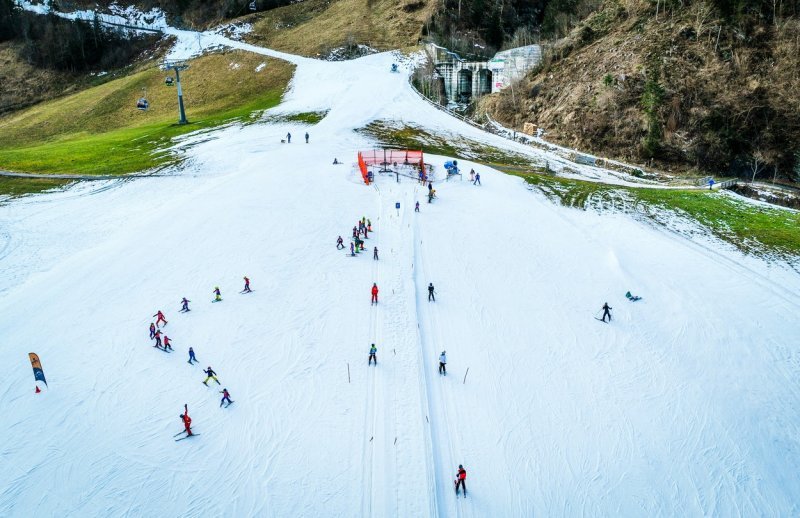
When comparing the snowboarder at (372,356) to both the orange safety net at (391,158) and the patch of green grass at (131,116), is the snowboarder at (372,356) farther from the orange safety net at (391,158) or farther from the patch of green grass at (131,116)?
the patch of green grass at (131,116)

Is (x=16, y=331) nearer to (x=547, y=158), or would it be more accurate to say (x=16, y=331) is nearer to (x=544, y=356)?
(x=544, y=356)

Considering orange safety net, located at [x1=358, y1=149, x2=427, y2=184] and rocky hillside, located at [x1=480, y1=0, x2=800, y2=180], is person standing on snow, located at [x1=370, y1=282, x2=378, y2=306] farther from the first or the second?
rocky hillside, located at [x1=480, y1=0, x2=800, y2=180]

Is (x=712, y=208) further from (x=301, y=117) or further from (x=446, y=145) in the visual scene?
(x=301, y=117)

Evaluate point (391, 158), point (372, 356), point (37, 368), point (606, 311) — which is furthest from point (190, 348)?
point (391, 158)

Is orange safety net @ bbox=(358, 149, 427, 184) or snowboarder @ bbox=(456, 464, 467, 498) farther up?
orange safety net @ bbox=(358, 149, 427, 184)

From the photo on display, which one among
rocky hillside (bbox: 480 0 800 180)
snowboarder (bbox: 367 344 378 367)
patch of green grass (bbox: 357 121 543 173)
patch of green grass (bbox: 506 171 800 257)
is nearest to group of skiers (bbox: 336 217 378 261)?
snowboarder (bbox: 367 344 378 367)

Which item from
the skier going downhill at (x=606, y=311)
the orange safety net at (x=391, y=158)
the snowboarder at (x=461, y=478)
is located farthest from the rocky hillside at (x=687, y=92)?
the snowboarder at (x=461, y=478)
